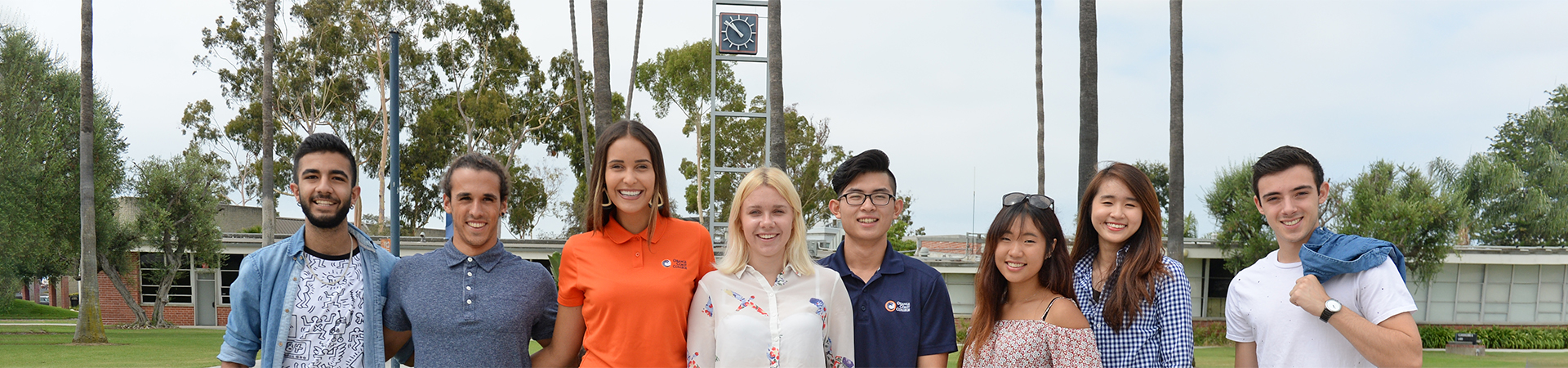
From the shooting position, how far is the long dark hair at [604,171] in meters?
3.42

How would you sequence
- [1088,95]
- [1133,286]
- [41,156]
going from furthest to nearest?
[41,156], [1088,95], [1133,286]

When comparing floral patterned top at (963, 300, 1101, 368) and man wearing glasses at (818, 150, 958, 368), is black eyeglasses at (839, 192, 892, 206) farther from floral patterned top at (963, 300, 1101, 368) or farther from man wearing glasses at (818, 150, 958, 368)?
floral patterned top at (963, 300, 1101, 368)

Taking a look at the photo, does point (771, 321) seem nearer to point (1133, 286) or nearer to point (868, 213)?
point (868, 213)

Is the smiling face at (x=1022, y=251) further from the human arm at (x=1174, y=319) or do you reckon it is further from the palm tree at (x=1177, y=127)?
the palm tree at (x=1177, y=127)

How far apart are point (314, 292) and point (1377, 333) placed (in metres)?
3.82

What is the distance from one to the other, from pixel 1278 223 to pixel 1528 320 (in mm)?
30636

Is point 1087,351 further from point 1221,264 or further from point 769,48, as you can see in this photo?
point 1221,264

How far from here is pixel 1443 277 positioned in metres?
26.6

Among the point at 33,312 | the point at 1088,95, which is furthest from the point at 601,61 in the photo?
the point at 33,312

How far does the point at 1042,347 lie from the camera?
10.8 ft

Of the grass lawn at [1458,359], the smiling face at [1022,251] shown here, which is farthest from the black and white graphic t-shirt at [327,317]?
the grass lawn at [1458,359]

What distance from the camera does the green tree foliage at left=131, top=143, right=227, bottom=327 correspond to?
86.7 ft

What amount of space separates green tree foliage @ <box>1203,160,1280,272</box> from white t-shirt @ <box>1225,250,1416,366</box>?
22.4 m

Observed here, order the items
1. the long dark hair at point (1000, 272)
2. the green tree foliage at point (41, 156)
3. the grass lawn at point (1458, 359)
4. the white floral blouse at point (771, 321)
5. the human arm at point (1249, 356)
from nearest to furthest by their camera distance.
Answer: the white floral blouse at point (771, 321) < the long dark hair at point (1000, 272) < the human arm at point (1249, 356) < the grass lawn at point (1458, 359) < the green tree foliage at point (41, 156)
